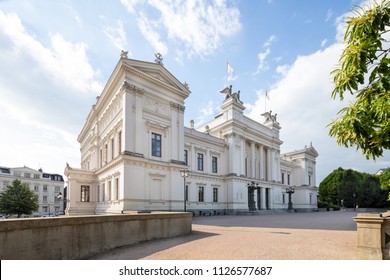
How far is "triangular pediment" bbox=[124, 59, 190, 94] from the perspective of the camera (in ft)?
84.2

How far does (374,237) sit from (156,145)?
2201cm

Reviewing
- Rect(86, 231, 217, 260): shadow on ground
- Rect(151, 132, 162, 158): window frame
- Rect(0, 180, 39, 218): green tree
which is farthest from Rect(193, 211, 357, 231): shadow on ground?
Rect(0, 180, 39, 218): green tree

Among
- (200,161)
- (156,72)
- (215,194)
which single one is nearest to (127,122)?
(156,72)

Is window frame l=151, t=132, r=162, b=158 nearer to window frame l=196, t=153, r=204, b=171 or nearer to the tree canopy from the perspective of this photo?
window frame l=196, t=153, r=204, b=171

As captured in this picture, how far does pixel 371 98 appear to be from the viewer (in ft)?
17.4

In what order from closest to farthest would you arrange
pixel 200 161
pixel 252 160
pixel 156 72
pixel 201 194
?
1. pixel 156 72
2. pixel 201 194
3. pixel 200 161
4. pixel 252 160

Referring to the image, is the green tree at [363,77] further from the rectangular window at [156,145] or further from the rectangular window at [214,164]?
the rectangular window at [214,164]

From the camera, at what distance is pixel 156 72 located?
27.8 m

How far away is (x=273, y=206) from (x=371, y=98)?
139 ft

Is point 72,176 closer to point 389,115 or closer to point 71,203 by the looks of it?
point 71,203

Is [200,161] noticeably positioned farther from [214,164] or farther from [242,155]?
[242,155]

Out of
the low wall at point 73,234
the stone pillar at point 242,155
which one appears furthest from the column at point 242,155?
the low wall at point 73,234

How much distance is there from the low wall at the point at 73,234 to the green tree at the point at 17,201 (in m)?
40.1

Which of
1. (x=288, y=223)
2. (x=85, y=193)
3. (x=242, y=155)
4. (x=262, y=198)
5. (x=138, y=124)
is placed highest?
(x=138, y=124)
